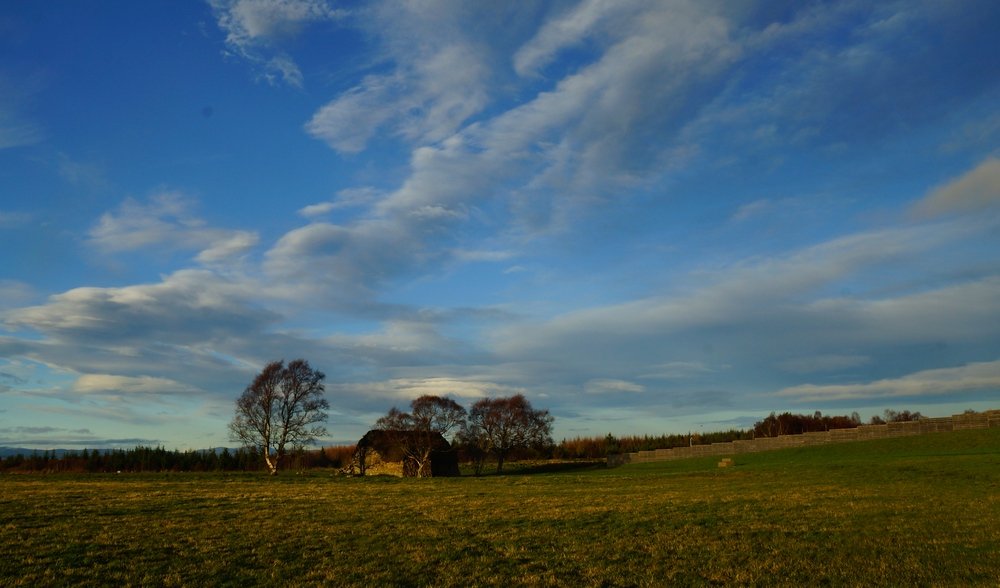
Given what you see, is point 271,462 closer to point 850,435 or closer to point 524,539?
point 850,435

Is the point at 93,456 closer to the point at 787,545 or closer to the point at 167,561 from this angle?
the point at 167,561

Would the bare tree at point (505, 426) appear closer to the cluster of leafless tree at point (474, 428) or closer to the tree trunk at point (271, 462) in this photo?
the cluster of leafless tree at point (474, 428)

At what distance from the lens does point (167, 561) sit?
13.9 meters

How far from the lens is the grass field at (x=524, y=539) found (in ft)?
40.4

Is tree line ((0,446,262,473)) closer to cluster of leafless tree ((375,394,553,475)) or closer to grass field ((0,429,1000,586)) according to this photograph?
cluster of leafless tree ((375,394,553,475))

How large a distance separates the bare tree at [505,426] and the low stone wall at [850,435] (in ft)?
54.1

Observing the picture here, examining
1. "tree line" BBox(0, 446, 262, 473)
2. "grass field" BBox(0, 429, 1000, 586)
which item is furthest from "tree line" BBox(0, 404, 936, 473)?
"grass field" BBox(0, 429, 1000, 586)

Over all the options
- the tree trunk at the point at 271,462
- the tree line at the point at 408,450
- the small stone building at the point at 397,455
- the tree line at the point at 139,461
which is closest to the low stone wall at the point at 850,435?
the tree line at the point at 408,450

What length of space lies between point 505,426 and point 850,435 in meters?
39.2

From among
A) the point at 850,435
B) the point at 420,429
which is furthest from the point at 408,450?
the point at 850,435

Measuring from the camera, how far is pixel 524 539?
1672 cm

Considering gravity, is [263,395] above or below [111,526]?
above

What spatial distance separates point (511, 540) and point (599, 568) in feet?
13.5

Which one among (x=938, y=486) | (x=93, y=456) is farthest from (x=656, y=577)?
(x=93, y=456)
